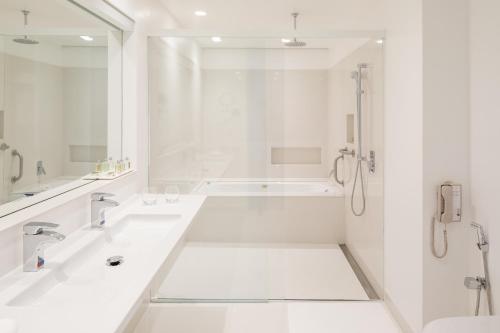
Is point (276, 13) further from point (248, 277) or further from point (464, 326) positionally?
point (464, 326)

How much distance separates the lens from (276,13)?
3518 millimetres

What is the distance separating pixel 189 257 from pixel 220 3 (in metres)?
2.18

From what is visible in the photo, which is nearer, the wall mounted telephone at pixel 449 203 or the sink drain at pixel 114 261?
the sink drain at pixel 114 261

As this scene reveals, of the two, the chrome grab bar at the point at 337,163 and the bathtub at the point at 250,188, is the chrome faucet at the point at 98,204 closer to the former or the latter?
the bathtub at the point at 250,188

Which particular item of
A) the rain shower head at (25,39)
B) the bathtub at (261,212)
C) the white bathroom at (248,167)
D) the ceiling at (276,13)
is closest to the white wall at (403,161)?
the white bathroom at (248,167)

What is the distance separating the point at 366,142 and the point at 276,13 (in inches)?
58.1

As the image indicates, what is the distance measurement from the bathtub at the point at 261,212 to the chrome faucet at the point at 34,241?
1556 millimetres

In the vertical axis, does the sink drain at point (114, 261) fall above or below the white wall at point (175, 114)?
below

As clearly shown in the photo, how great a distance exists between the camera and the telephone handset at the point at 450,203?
206cm

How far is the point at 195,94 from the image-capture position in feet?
10.4

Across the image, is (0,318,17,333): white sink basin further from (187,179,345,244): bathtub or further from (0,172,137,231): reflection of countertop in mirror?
(187,179,345,244): bathtub

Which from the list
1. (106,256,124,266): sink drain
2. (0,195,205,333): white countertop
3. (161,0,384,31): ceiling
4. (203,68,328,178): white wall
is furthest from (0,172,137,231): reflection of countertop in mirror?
(161,0,384,31): ceiling

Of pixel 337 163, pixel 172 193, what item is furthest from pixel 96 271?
pixel 337 163

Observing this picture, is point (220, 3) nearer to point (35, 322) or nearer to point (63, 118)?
point (63, 118)
